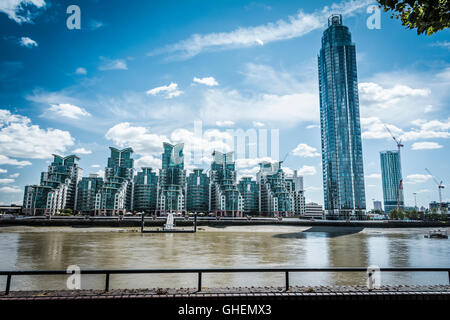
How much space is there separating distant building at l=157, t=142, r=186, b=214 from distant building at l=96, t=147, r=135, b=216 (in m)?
21.6

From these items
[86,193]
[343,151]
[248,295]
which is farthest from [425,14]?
[86,193]

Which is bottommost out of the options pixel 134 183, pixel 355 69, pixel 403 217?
pixel 403 217

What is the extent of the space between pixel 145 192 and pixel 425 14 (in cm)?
19107

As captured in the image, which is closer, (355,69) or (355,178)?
(355,178)

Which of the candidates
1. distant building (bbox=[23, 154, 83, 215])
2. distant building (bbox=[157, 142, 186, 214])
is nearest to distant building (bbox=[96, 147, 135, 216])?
distant building (bbox=[157, 142, 186, 214])

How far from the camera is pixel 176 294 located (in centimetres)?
805

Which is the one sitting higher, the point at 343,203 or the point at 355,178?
the point at 355,178

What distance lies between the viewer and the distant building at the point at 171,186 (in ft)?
568

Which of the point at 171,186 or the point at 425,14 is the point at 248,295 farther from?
the point at 171,186

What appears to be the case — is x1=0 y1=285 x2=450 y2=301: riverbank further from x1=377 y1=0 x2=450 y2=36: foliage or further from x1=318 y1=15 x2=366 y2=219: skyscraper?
x1=318 y1=15 x2=366 y2=219: skyscraper

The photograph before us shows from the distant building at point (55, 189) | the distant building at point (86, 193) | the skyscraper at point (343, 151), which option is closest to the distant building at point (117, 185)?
the distant building at point (86, 193)
